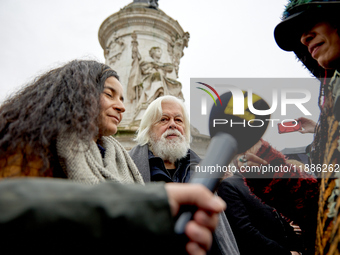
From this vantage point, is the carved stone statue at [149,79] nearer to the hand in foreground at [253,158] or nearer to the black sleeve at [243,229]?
the black sleeve at [243,229]

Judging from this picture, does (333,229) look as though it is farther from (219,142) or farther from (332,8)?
(332,8)

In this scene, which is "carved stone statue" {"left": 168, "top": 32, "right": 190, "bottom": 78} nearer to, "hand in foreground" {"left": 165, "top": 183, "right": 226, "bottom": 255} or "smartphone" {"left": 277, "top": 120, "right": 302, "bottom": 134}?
"smartphone" {"left": 277, "top": 120, "right": 302, "bottom": 134}

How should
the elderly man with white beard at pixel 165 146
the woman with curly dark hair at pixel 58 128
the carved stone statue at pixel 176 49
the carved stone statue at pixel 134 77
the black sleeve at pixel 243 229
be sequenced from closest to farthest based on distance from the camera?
the woman with curly dark hair at pixel 58 128, the black sleeve at pixel 243 229, the elderly man with white beard at pixel 165 146, the carved stone statue at pixel 134 77, the carved stone statue at pixel 176 49

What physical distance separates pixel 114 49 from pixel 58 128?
739 cm

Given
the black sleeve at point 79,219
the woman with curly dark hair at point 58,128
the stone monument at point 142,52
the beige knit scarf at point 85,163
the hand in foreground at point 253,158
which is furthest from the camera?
the stone monument at point 142,52

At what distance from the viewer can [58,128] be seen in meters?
1.15

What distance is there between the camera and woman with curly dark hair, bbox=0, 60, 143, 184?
3.42ft

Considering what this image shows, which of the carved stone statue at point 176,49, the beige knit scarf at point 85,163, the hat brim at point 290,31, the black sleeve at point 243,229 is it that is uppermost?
the carved stone statue at point 176,49

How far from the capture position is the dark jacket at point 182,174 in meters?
1.91

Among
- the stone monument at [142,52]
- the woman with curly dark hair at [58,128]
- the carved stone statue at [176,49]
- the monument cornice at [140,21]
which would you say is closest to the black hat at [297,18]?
the woman with curly dark hair at [58,128]

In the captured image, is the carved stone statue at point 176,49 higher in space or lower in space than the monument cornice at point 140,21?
lower

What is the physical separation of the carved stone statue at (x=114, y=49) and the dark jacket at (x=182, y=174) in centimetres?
594

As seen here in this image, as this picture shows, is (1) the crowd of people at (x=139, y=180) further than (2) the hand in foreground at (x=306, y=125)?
No

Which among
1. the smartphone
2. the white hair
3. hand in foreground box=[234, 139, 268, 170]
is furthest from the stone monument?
the smartphone
